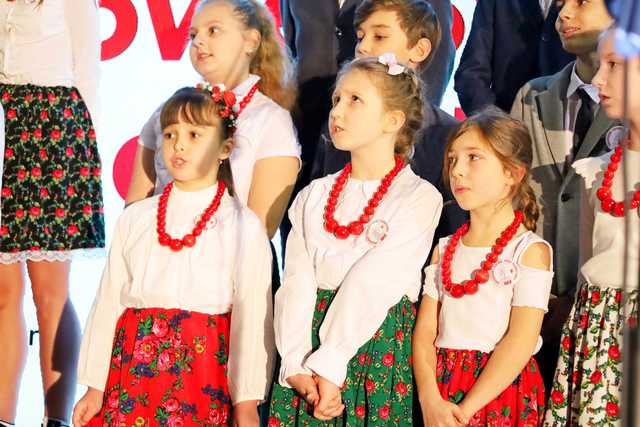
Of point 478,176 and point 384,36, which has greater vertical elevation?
point 384,36

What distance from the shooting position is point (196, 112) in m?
2.44

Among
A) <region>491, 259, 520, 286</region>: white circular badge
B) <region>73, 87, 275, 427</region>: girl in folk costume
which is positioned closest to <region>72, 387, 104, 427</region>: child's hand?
<region>73, 87, 275, 427</region>: girl in folk costume

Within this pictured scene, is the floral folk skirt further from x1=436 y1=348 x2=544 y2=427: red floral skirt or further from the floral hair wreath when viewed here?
the floral hair wreath

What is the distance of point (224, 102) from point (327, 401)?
809mm

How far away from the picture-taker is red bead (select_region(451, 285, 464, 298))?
7.22 ft

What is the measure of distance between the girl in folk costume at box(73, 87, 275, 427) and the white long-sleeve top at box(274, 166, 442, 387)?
0.33ft

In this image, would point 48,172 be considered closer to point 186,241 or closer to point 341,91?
→ point 186,241

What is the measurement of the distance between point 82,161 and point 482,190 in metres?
1.34

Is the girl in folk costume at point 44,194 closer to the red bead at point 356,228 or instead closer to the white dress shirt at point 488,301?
the red bead at point 356,228

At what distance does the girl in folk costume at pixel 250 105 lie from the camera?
264 centimetres

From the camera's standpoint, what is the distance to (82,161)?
3.03 m

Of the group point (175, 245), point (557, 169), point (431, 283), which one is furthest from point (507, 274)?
point (175, 245)

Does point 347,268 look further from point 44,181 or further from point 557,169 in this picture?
point 44,181

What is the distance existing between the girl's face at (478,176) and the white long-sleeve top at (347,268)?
11 cm
